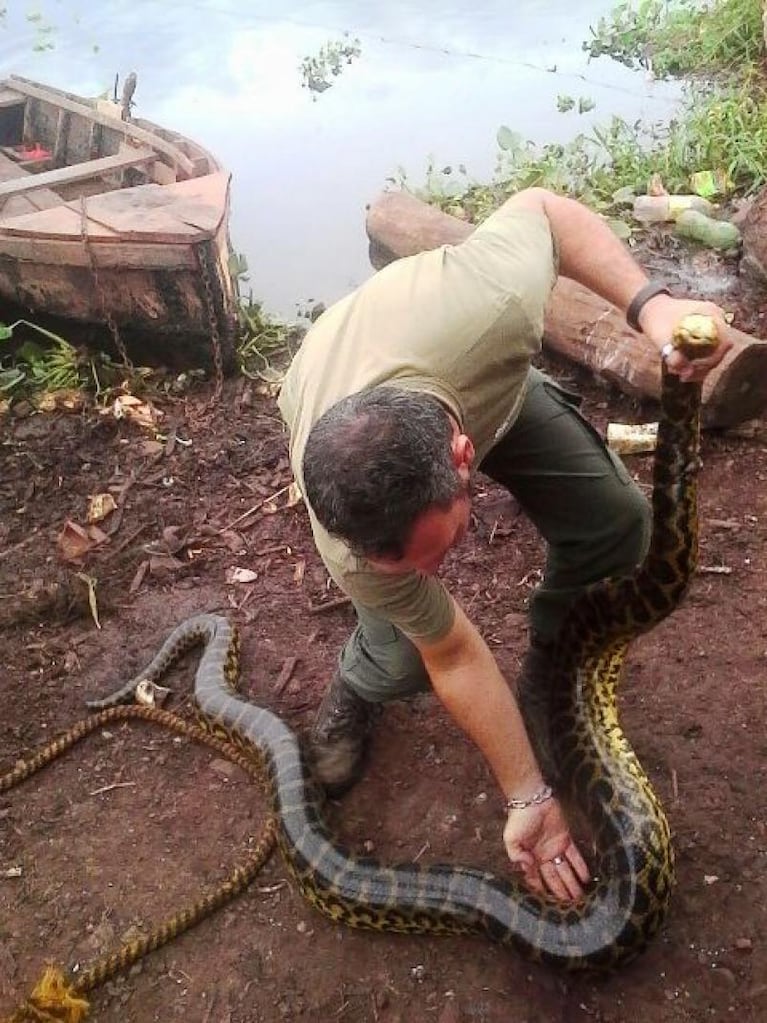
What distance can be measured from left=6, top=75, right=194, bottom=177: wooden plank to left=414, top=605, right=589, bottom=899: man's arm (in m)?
5.36

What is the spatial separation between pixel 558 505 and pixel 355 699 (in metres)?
1.03

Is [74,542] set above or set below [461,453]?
below

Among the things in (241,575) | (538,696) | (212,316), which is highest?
(212,316)

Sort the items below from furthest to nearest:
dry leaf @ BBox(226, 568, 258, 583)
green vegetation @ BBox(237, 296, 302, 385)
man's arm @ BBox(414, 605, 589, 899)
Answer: green vegetation @ BBox(237, 296, 302, 385) → dry leaf @ BBox(226, 568, 258, 583) → man's arm @ BBox(414, 605, 589, 899)

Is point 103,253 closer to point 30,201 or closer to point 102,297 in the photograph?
point 102,297

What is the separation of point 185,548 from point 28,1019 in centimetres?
239

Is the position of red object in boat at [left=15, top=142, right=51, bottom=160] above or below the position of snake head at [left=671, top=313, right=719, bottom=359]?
below

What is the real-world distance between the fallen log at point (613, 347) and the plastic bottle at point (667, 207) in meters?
1.49

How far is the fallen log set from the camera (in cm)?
452

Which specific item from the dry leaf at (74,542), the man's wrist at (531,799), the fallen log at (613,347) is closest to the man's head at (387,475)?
the man's wrist at (531,799)

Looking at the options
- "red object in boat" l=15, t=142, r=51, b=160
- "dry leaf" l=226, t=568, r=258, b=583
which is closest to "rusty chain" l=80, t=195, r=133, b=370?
"dry leaf" l=226, t=568, r=258, b=583

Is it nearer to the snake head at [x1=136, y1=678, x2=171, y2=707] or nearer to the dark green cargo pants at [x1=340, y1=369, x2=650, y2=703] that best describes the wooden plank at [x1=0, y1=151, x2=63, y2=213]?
the snake head at [x1=136, y1=678, x2=171, y2=707]

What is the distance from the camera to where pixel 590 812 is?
324cm

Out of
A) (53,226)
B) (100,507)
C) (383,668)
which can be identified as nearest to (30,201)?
(53,226)
